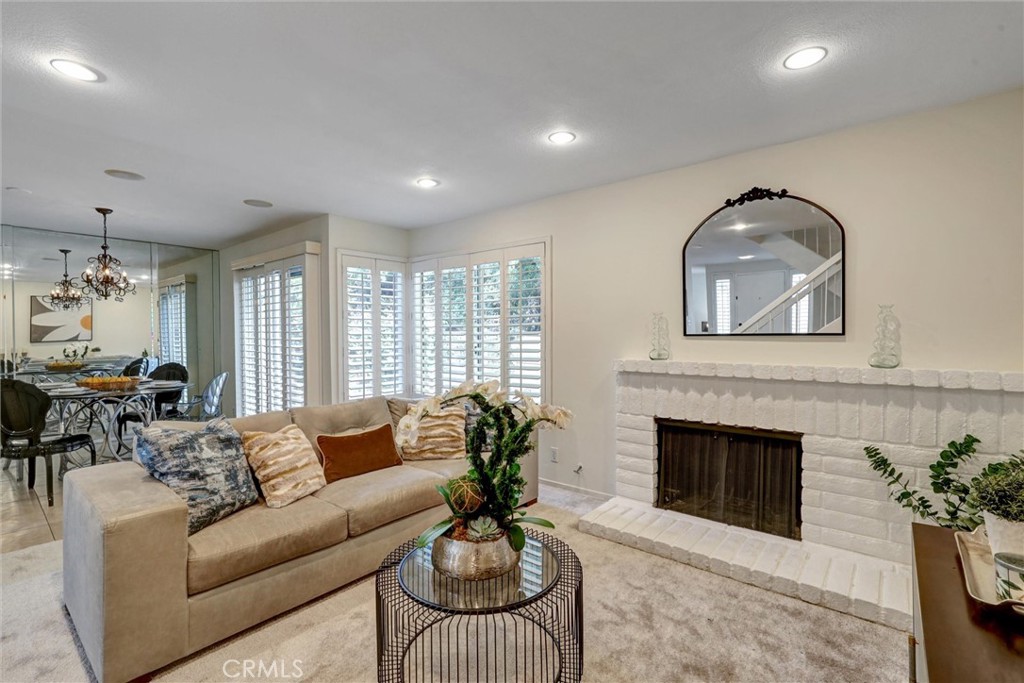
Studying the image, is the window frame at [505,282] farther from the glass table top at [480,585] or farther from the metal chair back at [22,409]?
the metal chair back at [22,409]

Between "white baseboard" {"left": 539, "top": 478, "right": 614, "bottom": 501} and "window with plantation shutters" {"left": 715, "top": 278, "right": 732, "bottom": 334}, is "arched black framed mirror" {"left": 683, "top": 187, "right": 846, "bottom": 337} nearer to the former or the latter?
"window with plantation shutters" {"left": 715, "top": 278, "right": 732, "bottom": 334}

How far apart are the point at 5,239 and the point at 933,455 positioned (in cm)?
792

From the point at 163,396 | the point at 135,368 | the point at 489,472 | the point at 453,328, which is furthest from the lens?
the point at 135,368

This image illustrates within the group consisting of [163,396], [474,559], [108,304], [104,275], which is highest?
[104,275]

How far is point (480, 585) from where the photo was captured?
166 cm

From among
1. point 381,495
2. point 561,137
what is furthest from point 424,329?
point 561,137

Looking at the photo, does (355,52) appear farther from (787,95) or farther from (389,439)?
(389,439)

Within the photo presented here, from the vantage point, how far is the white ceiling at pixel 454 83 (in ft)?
5.57

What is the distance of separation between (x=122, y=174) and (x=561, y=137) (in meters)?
3.13

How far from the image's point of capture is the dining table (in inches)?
177

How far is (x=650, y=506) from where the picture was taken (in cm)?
332

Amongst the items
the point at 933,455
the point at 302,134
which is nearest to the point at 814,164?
Answer: the point at 933,455

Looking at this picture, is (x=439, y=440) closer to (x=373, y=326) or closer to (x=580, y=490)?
(x=580, y=490)

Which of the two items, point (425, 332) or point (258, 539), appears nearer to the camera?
point (258, 539)
